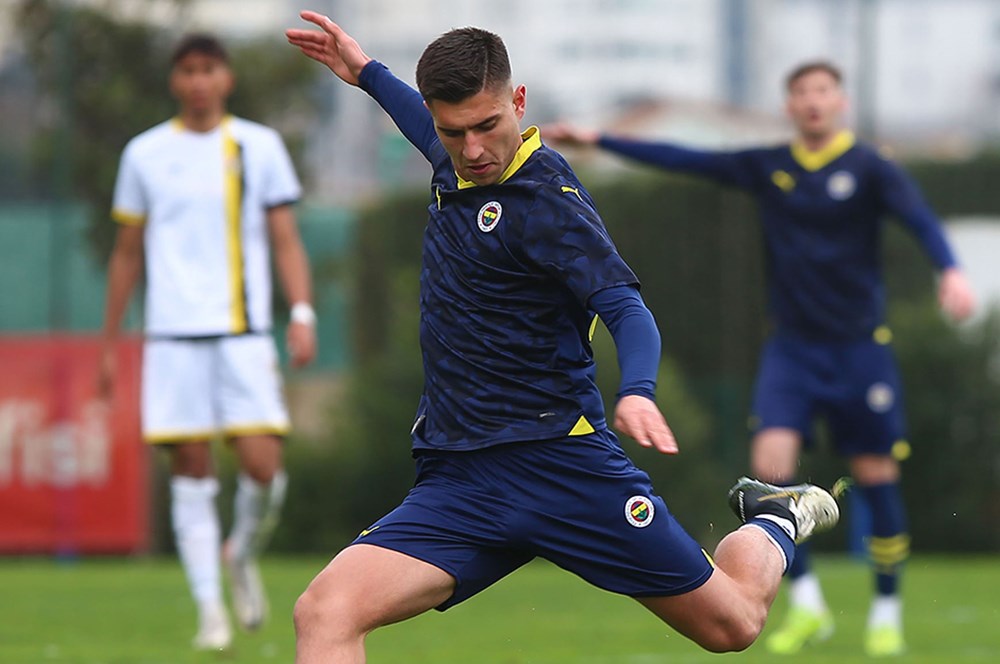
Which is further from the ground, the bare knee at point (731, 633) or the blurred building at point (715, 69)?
the blurred building at point (715, 69)

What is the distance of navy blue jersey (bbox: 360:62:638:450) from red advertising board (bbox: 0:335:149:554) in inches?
385

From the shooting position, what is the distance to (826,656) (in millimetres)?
7918

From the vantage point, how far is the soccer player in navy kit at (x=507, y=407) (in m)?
4.67

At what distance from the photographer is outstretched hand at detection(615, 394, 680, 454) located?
4.14 meters

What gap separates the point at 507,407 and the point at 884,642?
3.93m

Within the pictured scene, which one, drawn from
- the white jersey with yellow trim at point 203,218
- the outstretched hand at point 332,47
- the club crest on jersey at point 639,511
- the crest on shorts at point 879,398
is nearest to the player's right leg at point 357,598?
the club crest on jersey at point 639,511

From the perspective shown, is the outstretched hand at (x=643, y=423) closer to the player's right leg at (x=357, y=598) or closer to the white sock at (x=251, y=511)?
the player's right leg at (x=357, y=598)

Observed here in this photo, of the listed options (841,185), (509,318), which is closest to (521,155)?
(509,318)

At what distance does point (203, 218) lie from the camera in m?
8.42

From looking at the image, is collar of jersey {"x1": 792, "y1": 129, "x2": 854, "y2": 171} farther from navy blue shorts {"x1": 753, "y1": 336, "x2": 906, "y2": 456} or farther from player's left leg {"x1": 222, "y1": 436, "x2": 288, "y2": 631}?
player's left leg {"x1": 222, "y1": 436, "x2": 288, "y2": 631}

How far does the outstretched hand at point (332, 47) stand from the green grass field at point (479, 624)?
8.80 ft

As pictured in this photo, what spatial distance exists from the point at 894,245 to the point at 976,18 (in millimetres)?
3838

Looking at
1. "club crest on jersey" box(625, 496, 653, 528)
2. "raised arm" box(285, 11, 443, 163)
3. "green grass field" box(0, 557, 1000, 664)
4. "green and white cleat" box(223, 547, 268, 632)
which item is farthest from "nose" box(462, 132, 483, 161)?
"green and white cleat" box(223, 547, 268, 632)

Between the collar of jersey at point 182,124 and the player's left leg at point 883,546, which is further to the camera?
the collar of jersey at point 182,124
